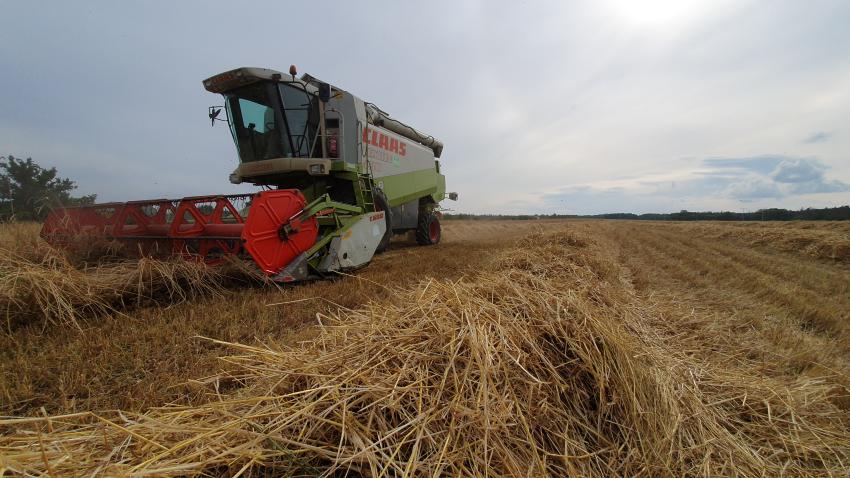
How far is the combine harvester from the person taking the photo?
395 centimetres

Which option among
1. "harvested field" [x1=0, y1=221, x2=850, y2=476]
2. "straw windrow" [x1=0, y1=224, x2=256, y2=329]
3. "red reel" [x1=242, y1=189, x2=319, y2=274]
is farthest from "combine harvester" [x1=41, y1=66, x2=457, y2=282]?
"harvested field" [x1=0, y1=221, x2=850, y2=476]

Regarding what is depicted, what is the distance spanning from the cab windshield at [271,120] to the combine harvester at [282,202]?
0.7 inches

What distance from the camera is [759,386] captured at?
1.62 m

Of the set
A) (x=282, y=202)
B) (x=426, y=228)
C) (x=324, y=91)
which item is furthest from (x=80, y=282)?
(x=426, y=228)

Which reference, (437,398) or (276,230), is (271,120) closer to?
(276,230)

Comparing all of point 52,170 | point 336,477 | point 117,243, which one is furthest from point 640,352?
point 52,170

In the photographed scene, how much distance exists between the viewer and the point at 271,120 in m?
5.61

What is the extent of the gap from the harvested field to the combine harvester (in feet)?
5.13

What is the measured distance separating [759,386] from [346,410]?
6.73 feet

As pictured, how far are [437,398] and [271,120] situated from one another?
5897 mm

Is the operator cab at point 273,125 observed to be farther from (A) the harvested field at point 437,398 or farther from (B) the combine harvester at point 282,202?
(A) the harvested field at point 437,398

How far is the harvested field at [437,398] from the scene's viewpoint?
0.96m

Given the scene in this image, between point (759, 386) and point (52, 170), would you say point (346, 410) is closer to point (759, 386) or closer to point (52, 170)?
point (759, 386)

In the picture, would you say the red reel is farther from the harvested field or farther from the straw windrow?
the harvested field
